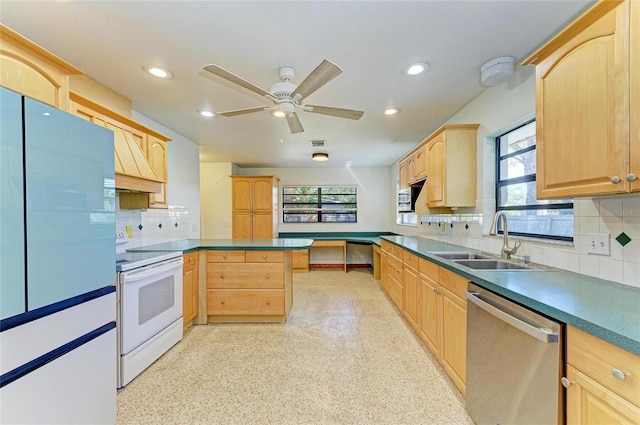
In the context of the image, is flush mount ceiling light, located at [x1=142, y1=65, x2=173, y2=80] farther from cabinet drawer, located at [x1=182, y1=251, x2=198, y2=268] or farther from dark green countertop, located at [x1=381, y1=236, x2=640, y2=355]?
dark green countertop, located at [x1=381, y1=236, x2=640, y2=355]

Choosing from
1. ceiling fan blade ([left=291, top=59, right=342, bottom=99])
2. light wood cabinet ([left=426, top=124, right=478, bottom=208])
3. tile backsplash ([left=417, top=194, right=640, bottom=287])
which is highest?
ceiling fan blade ([left=291, top=59, right=342, bottom=99])

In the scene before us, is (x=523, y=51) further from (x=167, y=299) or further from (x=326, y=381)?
(x=167, y=299)

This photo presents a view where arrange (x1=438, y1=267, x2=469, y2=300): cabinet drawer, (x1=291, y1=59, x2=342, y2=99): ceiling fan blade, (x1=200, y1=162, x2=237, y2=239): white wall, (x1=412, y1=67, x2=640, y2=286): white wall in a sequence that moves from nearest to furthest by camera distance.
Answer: (x1=412, y1=67, x2=640, y2=286): white wall < (x1=291, y1=59, x2=342, y2=99): ceiling fan blade < (x1=438, y1=267, x2=469, y2=300): cabinet drawer < (x1=200, y1=162, x2=237, y2=239): white wall

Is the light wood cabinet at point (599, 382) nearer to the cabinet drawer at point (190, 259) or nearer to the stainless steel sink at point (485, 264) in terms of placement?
the stainless steel sink at point (485, 264)

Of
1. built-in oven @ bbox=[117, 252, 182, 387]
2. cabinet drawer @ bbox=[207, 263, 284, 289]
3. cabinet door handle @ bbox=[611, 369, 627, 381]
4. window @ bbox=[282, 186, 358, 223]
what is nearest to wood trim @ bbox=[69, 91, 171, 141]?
built-in oven @ bbox=[117, 252, 182, 387]

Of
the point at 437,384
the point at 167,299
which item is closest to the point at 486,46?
the point at 437,384

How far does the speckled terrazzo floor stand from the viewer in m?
A: 1.69

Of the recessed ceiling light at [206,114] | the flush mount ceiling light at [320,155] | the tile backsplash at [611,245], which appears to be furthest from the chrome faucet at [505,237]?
the flush mount ceiling light at [320,155]

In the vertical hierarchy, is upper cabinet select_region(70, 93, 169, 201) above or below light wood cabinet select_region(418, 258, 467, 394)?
above

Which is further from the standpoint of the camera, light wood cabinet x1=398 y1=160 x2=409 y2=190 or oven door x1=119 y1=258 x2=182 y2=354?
light wood cabinet x1=398 y1=160 x2=409 y2=190

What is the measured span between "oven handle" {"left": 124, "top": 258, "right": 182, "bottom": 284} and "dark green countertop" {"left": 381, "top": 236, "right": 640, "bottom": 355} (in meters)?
2.37

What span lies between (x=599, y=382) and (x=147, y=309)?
2.73m

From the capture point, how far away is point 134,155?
2432 mm

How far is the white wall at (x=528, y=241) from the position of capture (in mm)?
1351
